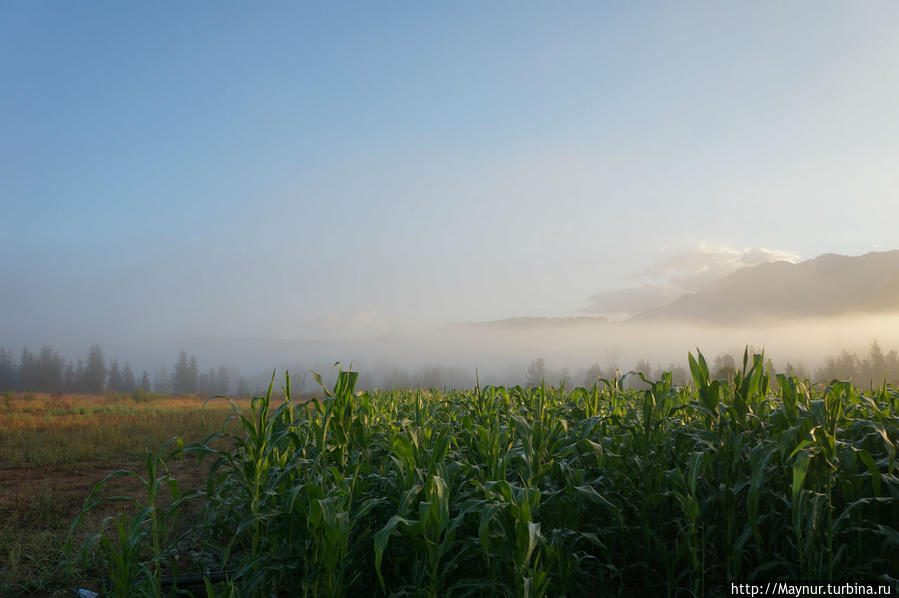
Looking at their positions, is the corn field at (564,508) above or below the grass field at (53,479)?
above

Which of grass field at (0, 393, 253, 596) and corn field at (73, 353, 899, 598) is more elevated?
corn field at (73, 353, 899, 598)

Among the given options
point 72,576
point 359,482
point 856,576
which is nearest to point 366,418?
point 359,482

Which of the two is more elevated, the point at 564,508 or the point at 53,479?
the point at 564,508

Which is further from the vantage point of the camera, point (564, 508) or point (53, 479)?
point (53, 479)

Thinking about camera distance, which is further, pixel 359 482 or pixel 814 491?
pixel 359 482

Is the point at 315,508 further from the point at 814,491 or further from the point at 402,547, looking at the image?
the point at 814,491

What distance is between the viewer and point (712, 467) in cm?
402

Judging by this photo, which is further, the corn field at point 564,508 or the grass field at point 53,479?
the grass field at point 53,479

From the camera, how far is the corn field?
315cm

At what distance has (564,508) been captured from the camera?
3.76 m

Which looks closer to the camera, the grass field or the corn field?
the corn field

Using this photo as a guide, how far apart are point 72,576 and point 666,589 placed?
4.83 m

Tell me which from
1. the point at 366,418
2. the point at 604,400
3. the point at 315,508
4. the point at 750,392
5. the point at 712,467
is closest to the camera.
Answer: the point at 315,508

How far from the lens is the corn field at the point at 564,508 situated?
3.15 m
